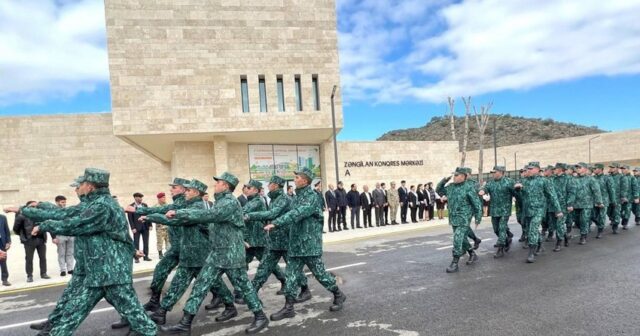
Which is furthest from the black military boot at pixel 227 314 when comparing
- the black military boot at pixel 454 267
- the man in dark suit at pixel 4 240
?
the man in dark suit at pixel 4 240

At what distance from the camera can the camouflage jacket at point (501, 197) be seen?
9.65 m

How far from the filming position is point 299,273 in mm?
5988

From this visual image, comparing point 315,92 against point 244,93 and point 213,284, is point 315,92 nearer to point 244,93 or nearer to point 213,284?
point 244,93

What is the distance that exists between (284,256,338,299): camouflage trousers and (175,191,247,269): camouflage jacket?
0.76m

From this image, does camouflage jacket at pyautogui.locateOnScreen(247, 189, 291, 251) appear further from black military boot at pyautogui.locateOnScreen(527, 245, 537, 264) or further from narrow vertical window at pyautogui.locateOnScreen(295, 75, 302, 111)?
narrow vertical window at pyautogui.locateOnScreen(295, 75, 302, 111)

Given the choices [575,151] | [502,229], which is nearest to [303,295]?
[502,229]

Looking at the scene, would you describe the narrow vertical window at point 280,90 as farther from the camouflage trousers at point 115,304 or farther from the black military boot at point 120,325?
the camouflage trousers at point 115,304

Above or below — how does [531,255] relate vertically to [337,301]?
below

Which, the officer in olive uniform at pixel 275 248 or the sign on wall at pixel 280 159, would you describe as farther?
the sign on wall at pixel 280 159

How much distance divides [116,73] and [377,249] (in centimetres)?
1695

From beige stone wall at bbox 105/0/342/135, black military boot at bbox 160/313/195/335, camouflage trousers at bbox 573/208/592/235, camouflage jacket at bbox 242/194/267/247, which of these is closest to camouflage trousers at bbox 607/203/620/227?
camouflage trousers at bbox 573/208/592/235

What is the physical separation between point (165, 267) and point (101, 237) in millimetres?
1682

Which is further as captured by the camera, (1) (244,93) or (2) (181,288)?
(1) (244,93)

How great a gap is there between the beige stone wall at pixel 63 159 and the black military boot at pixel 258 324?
3578 centimetres
